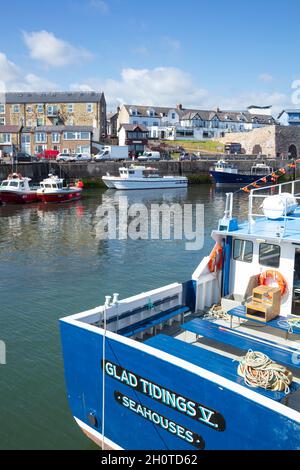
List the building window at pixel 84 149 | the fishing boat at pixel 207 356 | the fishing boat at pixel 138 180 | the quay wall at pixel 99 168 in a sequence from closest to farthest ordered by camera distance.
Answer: the fishing boat at pixel 207 356, the quay wall at pixel 99 168, the fishing boat at pixel 138 180, the building window at pixel 84 149

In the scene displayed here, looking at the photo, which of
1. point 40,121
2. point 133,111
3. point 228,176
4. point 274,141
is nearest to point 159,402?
point 228,176

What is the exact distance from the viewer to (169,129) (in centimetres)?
10212

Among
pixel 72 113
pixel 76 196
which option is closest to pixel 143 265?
pixel 76 196

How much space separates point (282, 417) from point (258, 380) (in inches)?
47.1

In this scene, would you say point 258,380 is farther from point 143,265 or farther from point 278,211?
point 143,265

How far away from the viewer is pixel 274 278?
31.6ft

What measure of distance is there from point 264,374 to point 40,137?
248 ft

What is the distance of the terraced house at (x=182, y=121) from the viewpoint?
10219 centimetres

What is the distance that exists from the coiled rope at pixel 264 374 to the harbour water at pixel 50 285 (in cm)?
373

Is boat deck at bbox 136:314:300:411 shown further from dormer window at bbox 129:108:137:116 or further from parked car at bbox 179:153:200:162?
dormer window at bbox 129:108:137:116

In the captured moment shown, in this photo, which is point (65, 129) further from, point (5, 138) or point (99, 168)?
point (99, 168)

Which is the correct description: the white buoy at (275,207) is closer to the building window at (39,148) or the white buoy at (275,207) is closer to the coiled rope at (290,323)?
the coiled rope at (290,323)

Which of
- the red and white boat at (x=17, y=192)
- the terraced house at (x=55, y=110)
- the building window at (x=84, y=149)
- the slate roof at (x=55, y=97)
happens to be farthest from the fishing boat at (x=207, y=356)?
the slate roof at (x=55, y=97)

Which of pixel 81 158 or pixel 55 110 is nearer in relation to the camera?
pixel 81 158
